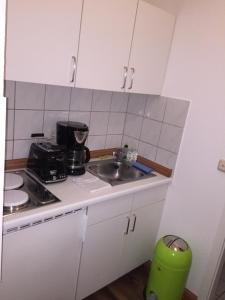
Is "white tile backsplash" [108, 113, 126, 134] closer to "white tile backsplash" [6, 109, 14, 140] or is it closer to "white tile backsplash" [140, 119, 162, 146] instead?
"white tile backsplash" [140, 119, 162, 146]

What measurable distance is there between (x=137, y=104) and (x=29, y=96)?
0.89 meters

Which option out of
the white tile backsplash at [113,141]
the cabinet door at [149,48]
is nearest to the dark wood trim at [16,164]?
the white tile backsplash at [113,141]

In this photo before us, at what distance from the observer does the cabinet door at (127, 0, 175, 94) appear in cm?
159

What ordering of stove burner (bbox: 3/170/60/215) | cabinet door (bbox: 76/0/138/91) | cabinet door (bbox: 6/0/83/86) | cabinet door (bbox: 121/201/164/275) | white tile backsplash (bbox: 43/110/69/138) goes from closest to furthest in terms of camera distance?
cabinet door (bbox: 6/0/83/86), stove burner (bbox: 3/170/60/215), cabinet door (bbox: 76/0/138/91), white tile backsplash (bbox: 43/110/69/138), cabinet door (bbox: 121/201/164/275)

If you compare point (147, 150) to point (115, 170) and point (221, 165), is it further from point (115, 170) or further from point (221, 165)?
point (221, 165)

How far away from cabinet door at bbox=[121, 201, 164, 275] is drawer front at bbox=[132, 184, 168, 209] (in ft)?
0.13

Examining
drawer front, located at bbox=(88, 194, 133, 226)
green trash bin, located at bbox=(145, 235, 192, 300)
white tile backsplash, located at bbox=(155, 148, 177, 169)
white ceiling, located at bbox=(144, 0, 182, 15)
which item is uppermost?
white ceiling, located at bbox=(144, 0, 182, 15)

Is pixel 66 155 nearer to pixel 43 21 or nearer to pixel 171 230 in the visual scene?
pixel 43 21

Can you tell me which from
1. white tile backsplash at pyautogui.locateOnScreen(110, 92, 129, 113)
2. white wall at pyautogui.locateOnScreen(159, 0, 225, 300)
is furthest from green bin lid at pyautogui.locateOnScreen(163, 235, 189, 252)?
white tile backsplash at pyautogui.locateOnScreen(110, 92, 129, 113)

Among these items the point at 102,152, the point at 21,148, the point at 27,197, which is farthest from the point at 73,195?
the point at 102,152

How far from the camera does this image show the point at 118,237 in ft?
5.74

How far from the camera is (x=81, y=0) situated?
128cm

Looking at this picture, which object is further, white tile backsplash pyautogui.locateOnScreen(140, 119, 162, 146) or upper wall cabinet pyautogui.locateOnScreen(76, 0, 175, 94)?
white tile backsplash pyautogui.locateOnScreen(140, 119, 162, 146)

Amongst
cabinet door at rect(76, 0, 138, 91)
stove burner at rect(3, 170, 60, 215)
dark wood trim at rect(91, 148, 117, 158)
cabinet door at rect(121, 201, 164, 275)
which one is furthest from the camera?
dark wood trim at rect(91, 148, 117, 158)
